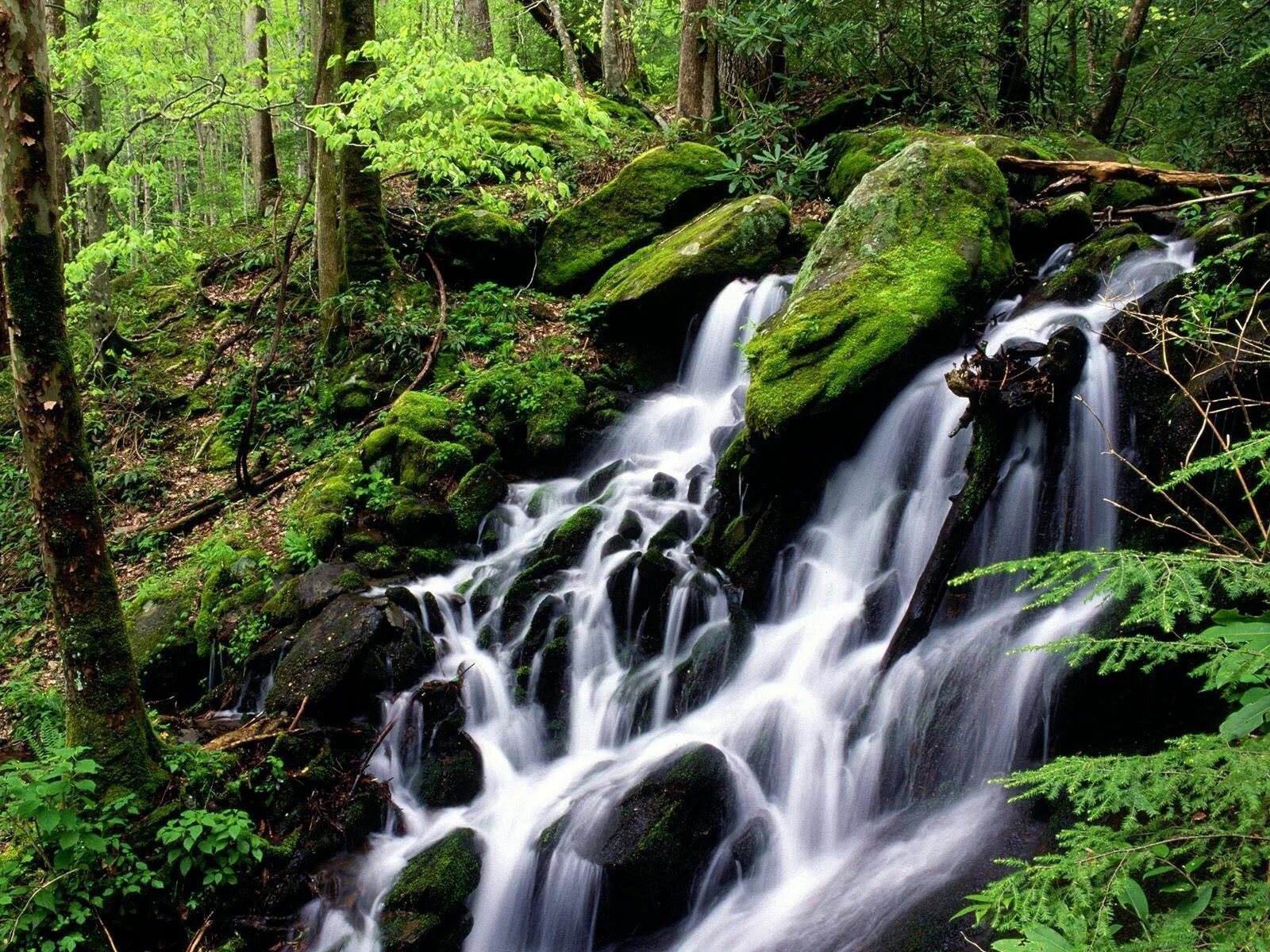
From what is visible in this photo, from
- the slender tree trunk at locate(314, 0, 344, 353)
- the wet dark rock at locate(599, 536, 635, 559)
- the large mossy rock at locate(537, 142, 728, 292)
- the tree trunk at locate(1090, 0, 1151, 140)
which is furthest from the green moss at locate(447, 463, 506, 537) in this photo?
the tree trunk at locate(1090, 0, 1151, 140)

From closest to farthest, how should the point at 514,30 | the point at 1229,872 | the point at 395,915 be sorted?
1. the point at 1229,872
2. the point at 395,915
3. the point at 514,30

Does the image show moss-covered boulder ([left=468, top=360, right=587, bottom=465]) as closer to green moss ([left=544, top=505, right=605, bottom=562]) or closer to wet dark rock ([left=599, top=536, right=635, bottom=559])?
green moss ([left=544, top=505, right=605, bottom=562])

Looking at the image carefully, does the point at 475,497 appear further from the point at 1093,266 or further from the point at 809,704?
the point at 1093,266

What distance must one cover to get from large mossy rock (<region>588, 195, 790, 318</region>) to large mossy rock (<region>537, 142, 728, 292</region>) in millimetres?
1188

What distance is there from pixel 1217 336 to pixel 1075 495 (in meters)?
1.35

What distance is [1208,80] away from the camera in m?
9.37

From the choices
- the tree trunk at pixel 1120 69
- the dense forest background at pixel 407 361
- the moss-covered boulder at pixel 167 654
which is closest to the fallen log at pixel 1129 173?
the dense forest background at pixel 407 361

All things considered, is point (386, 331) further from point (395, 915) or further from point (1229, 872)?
point (1229, 872)

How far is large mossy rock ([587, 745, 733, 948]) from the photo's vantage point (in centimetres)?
502

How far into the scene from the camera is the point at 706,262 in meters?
9.52

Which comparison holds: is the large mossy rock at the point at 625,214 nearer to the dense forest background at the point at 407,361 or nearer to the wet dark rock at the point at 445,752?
the dense forest background at the point at 407,361

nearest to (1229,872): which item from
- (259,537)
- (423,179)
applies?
(259,537)

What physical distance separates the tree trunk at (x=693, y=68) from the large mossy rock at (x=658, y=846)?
10.8m

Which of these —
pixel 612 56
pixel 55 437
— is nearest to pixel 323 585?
pixel 55 437
